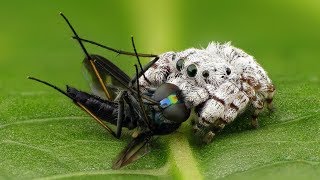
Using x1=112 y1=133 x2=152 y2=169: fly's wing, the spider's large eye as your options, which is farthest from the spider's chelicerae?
x1=112 y1=133 x2=152 y2=169: fly's wing

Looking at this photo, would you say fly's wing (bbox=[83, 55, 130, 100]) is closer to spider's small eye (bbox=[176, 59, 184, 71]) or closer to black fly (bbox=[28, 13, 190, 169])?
black fly (bbox=[28, 13, 190, 169])

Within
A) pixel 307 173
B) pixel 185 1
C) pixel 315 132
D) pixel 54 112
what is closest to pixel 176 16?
pixel 185 1

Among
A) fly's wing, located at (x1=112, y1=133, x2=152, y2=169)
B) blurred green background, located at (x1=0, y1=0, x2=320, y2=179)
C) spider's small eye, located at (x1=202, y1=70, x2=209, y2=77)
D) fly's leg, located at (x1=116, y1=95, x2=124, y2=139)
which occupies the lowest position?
blurred green background, located at (x1=0, y1=0, x2=320, y2=179)

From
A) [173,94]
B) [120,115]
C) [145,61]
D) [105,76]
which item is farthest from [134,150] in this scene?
[145,61]

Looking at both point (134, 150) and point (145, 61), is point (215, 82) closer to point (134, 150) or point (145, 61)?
point (134, 150)

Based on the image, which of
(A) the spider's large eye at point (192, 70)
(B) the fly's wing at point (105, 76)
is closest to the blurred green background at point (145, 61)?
(B) the fly's wing at point (105, 76)

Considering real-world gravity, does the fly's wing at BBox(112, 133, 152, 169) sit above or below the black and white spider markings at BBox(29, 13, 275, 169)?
below

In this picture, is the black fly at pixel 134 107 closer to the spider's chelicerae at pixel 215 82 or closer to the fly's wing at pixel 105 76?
the fly's wing at pixel 105 76

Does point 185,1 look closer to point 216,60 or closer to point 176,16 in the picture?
point 176,16
